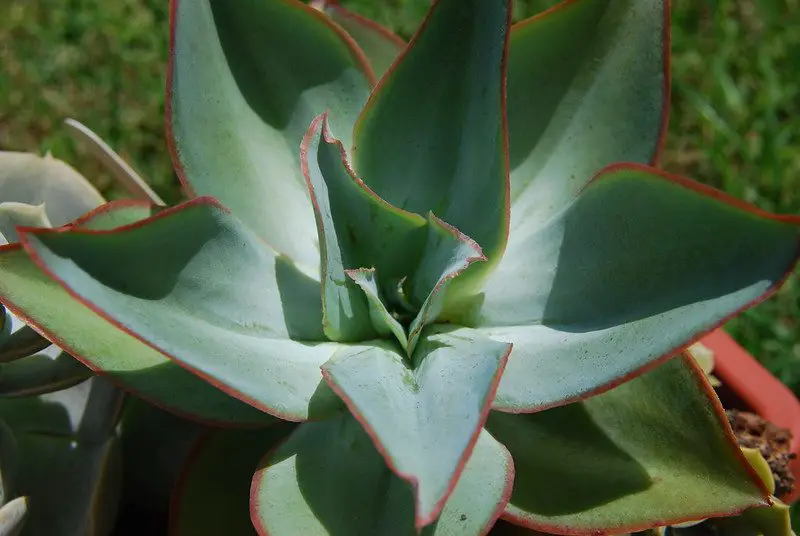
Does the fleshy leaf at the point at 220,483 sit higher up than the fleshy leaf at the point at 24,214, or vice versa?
the fleshy leaf at the point at 24,214

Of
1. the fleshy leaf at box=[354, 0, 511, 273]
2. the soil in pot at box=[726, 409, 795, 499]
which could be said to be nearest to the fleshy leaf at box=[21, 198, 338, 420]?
the fleshy leaf at box=[354, 0, 511, 273]

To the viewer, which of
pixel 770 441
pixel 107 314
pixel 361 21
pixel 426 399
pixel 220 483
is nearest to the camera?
pixel 107 314

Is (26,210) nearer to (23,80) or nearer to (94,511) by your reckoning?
(94,511)

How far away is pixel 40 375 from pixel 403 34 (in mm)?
1181

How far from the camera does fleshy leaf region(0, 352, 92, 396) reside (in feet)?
2.09

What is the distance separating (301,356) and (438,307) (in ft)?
0.35

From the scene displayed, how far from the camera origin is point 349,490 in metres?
0.62

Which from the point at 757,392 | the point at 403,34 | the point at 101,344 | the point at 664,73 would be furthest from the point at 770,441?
the point at 403,34

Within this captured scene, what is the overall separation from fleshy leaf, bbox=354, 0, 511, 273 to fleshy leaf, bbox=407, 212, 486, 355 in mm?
38

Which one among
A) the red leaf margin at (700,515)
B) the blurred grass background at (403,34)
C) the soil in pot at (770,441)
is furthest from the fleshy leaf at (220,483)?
the blurred grass background at (403,34)

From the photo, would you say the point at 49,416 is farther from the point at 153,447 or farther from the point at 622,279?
the point at 622,279

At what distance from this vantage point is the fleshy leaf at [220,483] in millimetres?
664

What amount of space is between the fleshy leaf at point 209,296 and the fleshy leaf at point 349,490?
0.15 ft

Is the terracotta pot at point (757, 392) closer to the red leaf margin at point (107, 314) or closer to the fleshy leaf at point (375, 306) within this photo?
the fleshy leaf at point (375, 306)
